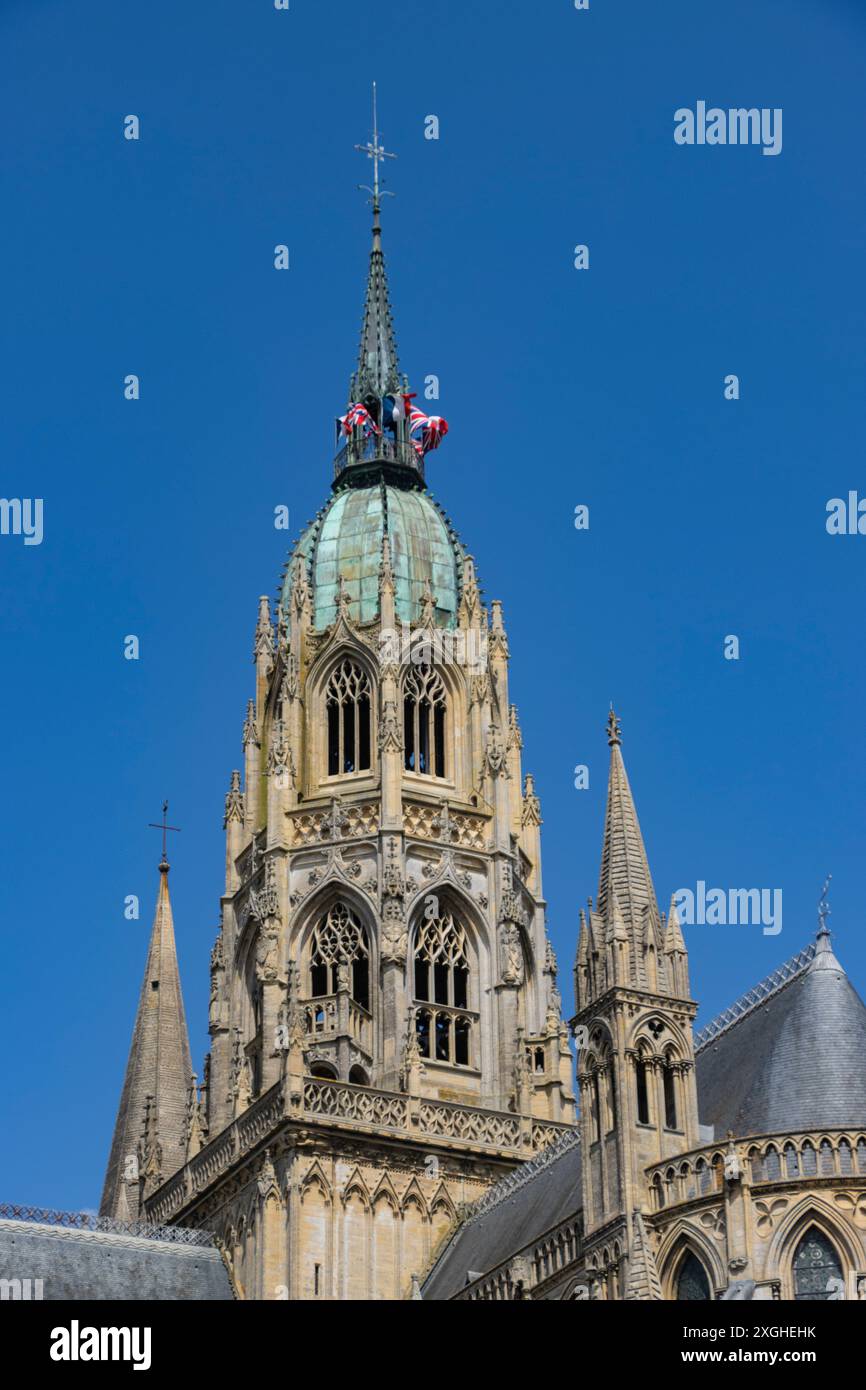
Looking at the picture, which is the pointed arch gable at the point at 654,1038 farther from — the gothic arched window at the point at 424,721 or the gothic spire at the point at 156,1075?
the gothic spire at the point at 156,1075

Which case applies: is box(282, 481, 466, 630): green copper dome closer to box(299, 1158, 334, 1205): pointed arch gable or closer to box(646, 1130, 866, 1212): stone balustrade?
box(299, 1158, 334, 1205): pointed arch gable

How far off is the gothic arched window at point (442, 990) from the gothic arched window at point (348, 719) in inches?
228

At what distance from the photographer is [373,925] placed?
7569 cm

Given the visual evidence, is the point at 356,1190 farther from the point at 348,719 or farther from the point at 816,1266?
the point at 816,1266

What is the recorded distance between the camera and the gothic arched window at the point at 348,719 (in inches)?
3130

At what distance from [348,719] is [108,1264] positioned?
19.2 meters

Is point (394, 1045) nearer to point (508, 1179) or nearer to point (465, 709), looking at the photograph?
point (508, 1179)

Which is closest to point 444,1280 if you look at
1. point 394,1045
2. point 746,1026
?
point 394,1045

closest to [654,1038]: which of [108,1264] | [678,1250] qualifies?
[678,1250]

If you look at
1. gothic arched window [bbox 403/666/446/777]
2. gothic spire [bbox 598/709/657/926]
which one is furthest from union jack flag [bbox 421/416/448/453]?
gothic spire [bbox 598/709/657/926]

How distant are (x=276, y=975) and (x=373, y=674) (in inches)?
411

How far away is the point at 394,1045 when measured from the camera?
7312 cm

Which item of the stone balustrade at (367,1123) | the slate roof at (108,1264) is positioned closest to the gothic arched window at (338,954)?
the stone balustrade at (367,1123)

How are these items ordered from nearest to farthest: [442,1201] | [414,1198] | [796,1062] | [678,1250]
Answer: [678,1250]
[796,1062]
[414,1198]
[442,1201]
